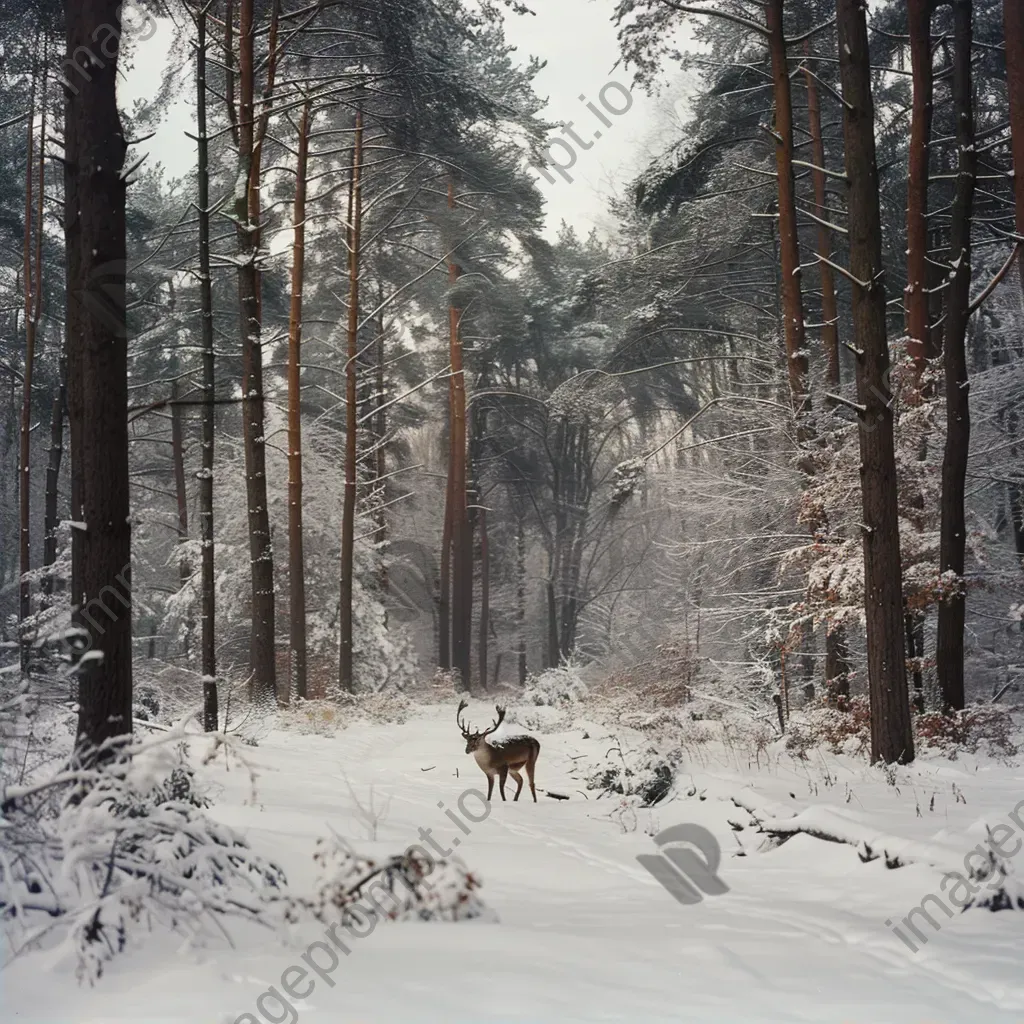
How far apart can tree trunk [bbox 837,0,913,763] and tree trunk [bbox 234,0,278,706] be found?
8286mm

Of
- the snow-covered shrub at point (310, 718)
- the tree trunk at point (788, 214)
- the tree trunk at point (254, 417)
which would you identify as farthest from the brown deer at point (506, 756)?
the tree trunk at point (254, 417)

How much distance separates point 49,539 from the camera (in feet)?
63.8

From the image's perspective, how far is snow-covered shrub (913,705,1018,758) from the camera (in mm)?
10492

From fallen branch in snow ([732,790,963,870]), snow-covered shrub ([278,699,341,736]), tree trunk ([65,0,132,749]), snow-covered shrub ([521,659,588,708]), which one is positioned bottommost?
snow-covered shrub ([521,659,588,708])

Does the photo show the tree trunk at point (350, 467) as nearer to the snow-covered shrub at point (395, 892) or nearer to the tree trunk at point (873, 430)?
the tree trunk at point (873, 430)

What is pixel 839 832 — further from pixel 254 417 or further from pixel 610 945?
pixel 254 417

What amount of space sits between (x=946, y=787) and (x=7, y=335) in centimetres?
2309

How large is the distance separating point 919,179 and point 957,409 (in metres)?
3.11

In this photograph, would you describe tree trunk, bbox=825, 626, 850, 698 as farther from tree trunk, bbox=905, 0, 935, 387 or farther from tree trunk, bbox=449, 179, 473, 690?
tree trunk, bbox=449, 179, 473, 690

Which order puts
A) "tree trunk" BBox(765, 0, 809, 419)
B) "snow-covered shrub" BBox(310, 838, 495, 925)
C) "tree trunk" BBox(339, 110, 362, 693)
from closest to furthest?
"snow-covered shrub" BBox(310, 838, 495, 925) → "tree trunk" BBox(765, 0, 809, 419) → "tree trunk" BBox(339, 110, 362, 693)

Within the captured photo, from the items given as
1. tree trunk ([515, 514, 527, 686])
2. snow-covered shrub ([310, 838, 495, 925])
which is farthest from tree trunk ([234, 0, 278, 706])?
tree trunk ([515, 514, 527, 686])

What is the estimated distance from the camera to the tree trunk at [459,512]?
27.5 m

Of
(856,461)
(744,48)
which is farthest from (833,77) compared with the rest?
(856,461)

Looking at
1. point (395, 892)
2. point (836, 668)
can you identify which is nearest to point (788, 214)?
point (836, 668)
